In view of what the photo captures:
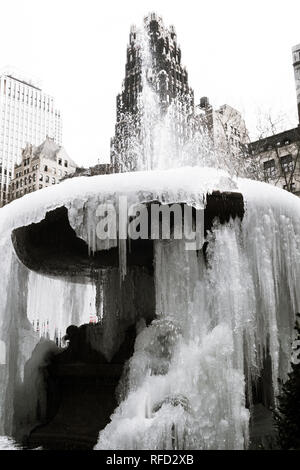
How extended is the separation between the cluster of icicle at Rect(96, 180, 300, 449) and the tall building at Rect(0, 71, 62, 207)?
8938 centimetres

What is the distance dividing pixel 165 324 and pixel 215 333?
835 millimetres

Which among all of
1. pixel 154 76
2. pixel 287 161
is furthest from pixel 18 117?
pixel 287 161

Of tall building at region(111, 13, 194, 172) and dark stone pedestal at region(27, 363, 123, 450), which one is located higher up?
tall building at region(111, 13, 194, 172)

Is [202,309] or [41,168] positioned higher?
[41,168]

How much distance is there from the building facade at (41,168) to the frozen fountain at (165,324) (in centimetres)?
6300

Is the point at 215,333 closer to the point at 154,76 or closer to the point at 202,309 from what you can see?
the point at 202,309

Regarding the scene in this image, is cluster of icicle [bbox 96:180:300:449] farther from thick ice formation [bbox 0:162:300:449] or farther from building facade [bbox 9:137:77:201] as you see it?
building facade [bbox 9:137:77:201]

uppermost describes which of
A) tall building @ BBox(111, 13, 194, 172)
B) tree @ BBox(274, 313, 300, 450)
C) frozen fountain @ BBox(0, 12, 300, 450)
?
tall building @ BBox(111, 13, 194, 172)

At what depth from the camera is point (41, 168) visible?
69438 mm

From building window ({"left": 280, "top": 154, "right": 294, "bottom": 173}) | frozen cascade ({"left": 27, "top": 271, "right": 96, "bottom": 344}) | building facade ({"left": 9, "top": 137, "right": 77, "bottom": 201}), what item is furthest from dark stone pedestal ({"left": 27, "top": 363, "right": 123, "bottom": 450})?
building facade ({"left": 9, "top": 137, "right": 77, "bottom": 201})

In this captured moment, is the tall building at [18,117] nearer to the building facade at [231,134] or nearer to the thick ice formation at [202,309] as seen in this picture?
the building facade at [231,134]

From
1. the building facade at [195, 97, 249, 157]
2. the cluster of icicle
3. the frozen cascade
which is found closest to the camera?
the cluster of icicle

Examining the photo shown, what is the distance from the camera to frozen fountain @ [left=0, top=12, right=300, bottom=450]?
16.5ft

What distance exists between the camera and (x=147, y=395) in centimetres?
516
